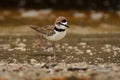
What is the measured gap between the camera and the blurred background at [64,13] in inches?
794

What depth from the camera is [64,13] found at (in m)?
22.1

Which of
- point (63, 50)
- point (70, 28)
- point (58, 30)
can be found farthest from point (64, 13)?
point (58, 30)

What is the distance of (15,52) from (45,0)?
11.2m

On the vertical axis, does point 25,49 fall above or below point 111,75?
above

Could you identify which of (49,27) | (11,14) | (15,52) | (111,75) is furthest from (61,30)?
(11,14)

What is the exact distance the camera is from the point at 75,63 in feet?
36.4

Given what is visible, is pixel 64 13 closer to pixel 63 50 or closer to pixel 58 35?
pixel 63 50

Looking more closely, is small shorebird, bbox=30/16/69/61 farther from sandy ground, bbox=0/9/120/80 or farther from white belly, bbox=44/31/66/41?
sandy ground, bbox=0/9/120/80

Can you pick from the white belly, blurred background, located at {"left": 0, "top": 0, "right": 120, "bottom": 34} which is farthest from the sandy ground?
the white belly

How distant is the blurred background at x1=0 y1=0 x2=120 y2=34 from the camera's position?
2016cm

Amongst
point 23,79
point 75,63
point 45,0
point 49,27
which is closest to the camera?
point 23,79

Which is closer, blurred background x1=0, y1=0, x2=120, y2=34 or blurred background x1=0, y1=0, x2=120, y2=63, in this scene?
blurred background x1=0, y1=0, x2=120, y2=63

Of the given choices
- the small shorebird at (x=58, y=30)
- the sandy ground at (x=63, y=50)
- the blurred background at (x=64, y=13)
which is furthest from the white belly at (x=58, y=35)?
the blurred background at (x=64, y=13)

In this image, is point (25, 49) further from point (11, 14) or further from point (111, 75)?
point (11, 14)
